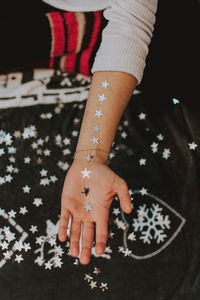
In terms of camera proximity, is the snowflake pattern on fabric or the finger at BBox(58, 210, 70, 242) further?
the snowflake pattern on fabric

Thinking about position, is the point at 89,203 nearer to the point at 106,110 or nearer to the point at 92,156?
the point at 92,156

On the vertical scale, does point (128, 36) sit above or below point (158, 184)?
above

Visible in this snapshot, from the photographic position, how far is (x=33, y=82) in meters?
1.73

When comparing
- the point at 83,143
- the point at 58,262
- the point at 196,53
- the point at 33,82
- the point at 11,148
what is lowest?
the point at 58,262

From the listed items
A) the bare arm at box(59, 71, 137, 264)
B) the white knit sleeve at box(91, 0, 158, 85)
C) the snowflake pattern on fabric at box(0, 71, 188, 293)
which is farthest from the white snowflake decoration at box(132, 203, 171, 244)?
the white knit sleeve at box(91, 0, 158, 85)

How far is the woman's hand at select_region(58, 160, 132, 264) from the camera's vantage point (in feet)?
3.87

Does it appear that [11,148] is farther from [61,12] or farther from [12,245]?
[61,12]

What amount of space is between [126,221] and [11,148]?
A: 2.36 feet

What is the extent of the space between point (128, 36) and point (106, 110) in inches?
12.5

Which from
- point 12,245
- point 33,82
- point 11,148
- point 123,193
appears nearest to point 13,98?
point 33,82

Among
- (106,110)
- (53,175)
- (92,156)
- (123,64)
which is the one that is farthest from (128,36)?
(53,175)

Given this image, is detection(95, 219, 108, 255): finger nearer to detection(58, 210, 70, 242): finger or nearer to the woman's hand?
the woman's hand

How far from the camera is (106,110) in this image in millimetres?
1288

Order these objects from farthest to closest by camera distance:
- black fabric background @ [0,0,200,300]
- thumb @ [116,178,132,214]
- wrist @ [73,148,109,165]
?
1. black fabric background @ [0,0,200,300]
2. wrist @ [73,148,109,165]
3. thumb @ [116,178,132,214]
